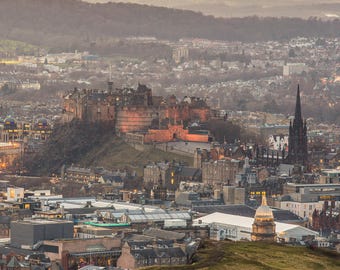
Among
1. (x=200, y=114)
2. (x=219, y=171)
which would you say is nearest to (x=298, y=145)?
(x=219, y=171)

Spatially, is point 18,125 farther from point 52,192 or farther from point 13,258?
point 13,258

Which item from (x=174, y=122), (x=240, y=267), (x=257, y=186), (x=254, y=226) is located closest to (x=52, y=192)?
(x=257, y=186)

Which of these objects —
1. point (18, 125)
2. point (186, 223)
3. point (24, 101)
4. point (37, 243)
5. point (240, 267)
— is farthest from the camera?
point (24, 101)

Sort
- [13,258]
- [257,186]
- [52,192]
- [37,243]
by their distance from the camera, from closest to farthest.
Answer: [13,258] < [37,243] < [257,186] < [52,192]

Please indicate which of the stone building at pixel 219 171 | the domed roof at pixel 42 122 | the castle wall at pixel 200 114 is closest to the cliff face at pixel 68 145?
the castle wall at pixel 200 114

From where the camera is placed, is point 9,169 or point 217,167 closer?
point 217,167

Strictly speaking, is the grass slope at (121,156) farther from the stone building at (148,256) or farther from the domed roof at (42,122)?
the stone building at (148,256)
